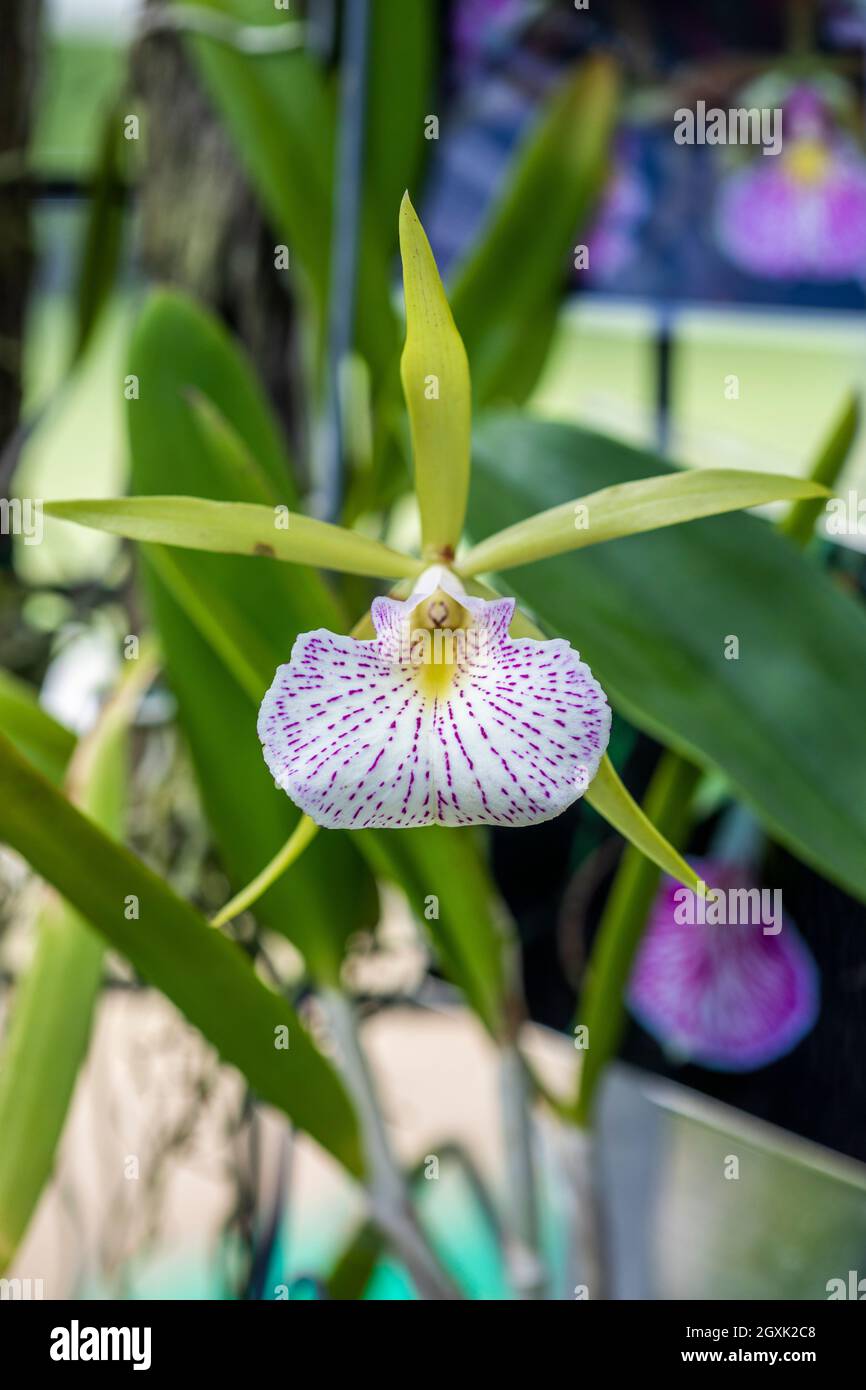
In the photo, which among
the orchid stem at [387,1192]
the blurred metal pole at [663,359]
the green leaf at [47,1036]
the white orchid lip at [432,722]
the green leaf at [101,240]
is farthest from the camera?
the blurred metal pole at [663,359]

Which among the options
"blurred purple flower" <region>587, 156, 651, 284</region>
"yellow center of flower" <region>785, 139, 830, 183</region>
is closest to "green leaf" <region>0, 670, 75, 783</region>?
"blurred purple flower" <region>587, 156, 651, 284</region>

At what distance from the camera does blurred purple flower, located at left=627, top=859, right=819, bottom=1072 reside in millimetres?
518

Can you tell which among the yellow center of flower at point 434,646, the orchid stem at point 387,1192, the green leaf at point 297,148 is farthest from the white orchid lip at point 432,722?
the green leaf at point 297,148

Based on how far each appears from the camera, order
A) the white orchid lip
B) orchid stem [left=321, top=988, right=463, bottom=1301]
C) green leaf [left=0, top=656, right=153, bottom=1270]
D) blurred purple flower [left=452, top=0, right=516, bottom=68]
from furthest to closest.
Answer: blurred purple flower [left=452, top=0, right=516, bottom=68] < orchid stem [left=321, top=988, right=463, bottom=1301] < green leaf [left=0, top=656, right=153, bottom=1270] < the white orchid lip

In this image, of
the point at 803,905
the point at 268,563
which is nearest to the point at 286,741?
the point at 268,563

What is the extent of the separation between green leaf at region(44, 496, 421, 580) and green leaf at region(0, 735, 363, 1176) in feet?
0.23

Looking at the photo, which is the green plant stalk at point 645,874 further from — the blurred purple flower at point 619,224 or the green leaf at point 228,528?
the blurred purple flower at point 619,224

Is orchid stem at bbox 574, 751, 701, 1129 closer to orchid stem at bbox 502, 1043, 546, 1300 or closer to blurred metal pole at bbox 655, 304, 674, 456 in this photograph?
orchid stem at bbox 502, 1043, 546, 1300

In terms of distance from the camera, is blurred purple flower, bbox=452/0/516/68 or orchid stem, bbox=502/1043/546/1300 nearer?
orchid stem, bbox=502/1043/546/1300

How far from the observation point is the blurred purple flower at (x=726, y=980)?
518 mm

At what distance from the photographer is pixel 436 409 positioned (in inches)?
10.0

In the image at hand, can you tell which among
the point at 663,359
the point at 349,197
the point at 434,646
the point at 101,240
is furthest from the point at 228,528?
the point at 663,359

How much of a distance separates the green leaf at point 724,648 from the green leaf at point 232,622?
75 mm
